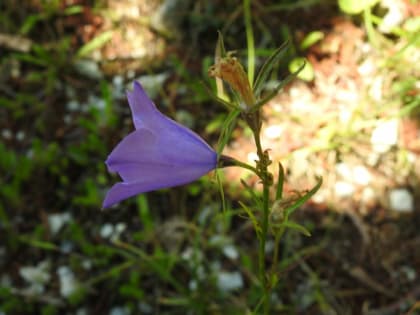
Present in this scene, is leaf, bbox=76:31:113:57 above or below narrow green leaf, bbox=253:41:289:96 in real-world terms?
above

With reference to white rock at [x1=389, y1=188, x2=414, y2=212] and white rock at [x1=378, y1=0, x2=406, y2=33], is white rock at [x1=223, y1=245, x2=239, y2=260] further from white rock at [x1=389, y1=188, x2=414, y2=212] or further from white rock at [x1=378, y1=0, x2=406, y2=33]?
white rock at [x1=378, y1=0, x2=406, y2=33]

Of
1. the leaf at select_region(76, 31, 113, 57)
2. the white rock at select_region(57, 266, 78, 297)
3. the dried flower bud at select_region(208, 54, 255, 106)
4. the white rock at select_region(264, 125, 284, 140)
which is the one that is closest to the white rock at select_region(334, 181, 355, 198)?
the white rock at select_region(264, 125, 284, 140)

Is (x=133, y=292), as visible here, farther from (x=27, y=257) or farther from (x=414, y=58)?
(x=414, y=58)

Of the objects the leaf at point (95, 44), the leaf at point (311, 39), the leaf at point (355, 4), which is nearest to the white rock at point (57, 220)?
the leaf at point (95, 44)

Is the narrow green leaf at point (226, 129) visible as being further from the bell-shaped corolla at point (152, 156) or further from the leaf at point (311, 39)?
the leaf at point (311, 39)

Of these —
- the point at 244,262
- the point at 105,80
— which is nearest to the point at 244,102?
the point at 244,262
